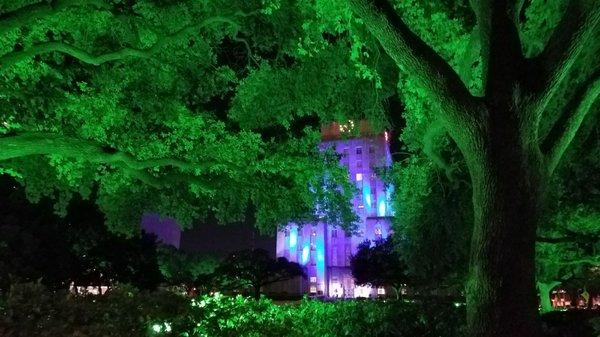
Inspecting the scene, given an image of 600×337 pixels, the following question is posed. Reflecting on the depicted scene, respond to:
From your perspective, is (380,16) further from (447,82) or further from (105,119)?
(105,119)

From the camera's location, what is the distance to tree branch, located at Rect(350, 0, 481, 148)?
5.96 m

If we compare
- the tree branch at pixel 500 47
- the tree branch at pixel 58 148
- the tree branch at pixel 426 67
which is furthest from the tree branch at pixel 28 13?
the tree branch at pixel 500 47

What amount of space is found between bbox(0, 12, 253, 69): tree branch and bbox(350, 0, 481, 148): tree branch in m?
5.67

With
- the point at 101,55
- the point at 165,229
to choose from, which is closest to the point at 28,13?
the point at 101,55

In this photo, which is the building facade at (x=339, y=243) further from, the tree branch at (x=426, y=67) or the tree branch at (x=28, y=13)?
the tree branch at (x=426, y=67)

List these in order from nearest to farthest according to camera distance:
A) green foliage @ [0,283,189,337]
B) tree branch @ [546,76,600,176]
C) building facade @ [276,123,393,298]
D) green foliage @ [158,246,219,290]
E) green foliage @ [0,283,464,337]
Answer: green foliage @ [0,283,189,337] < green foliage @ [0,283,464,337] < tree branch @ [546,76,600,176] < green foliage @ [158,246,219,290] < building facade @ [276,123,393,298]

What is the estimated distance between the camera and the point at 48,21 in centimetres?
1058

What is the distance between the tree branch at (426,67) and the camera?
5.96 metres

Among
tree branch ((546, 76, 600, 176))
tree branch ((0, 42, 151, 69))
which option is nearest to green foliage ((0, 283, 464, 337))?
tree branch ((546, 76, 600, 176))

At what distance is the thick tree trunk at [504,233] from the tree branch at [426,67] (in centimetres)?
28

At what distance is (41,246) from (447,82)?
28826mm

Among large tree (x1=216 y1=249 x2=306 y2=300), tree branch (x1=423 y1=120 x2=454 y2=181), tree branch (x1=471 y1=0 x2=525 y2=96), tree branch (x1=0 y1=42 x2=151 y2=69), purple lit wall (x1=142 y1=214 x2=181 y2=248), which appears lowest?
tree branch (x1=471 y1=0 x2=525 y2=96)

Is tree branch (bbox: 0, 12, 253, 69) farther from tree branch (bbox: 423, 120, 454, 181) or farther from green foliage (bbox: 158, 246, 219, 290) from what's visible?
green foliage (bbox: 158, 246, 219, 290)

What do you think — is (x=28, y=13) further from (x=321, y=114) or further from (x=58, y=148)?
(x=321, y=114)
